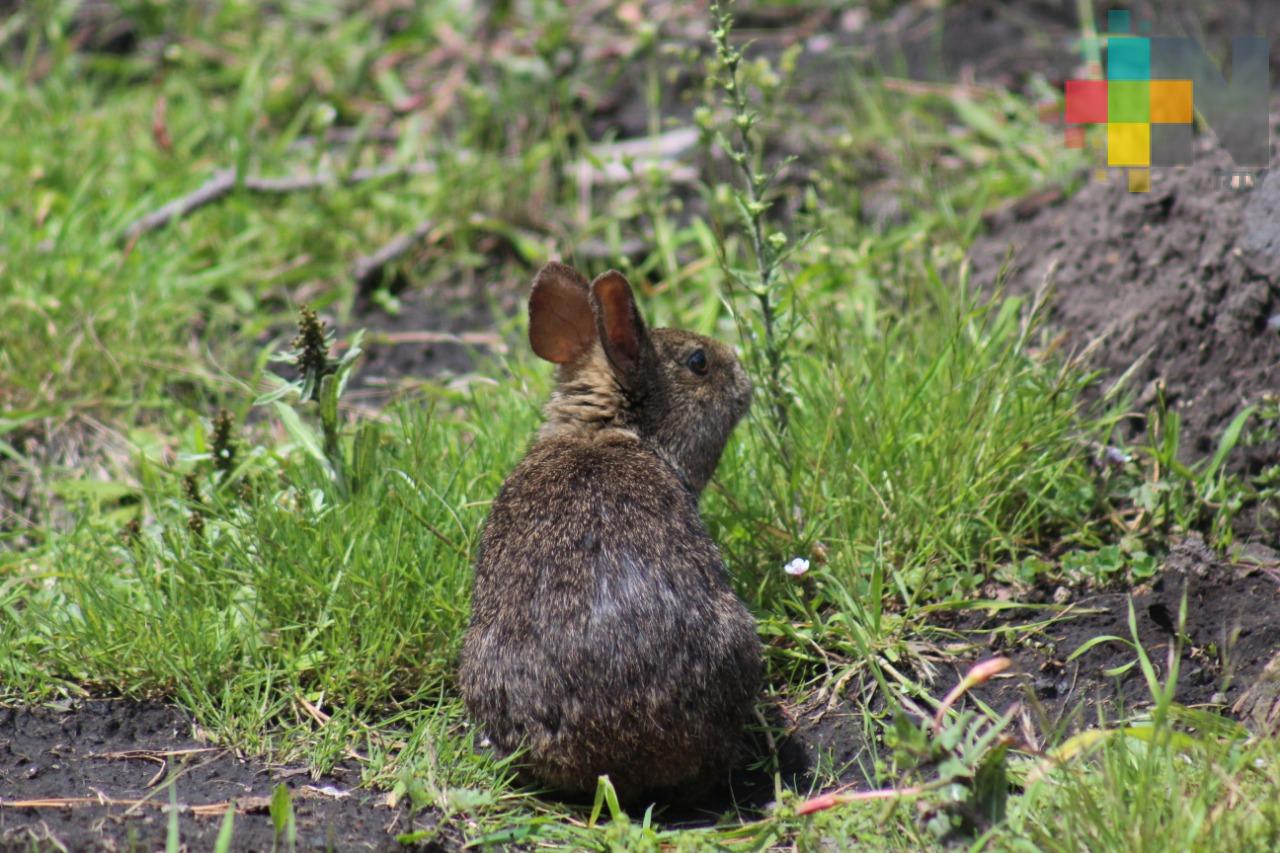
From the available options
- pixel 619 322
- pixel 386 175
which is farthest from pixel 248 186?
pixel 619 322

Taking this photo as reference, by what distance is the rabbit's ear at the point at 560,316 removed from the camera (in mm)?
4285

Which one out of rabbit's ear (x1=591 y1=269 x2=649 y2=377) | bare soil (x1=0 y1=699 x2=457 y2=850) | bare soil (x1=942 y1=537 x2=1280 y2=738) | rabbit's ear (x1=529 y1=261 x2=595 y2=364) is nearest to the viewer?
bare soil (x1=0 y1=699 x2=457 y2=850)

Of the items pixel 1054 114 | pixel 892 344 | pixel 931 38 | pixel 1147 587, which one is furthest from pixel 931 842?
pixel 931 38

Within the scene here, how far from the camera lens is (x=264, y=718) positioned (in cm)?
402

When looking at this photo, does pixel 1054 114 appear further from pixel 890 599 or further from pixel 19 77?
pixel 19 77

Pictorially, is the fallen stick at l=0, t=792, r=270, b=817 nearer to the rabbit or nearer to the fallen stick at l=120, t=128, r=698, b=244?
the rabbit

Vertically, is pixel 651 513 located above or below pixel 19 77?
below

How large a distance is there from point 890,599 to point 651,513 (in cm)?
97

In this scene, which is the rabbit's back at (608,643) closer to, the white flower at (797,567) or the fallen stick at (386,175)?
the white flower at (797,567)

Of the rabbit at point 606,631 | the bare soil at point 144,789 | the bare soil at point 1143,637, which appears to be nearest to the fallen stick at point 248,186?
the bare soil at point 144,789

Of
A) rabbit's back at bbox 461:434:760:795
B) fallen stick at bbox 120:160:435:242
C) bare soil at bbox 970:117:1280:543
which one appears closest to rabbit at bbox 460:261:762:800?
rabbit's back at bbox 461:434:760:795

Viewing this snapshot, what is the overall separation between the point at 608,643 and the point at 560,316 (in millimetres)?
1218

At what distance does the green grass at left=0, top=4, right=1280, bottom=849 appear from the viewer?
150 inches

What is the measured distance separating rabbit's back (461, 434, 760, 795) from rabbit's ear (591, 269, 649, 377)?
0.52 meters
